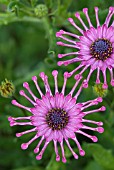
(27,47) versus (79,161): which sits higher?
(27,47)

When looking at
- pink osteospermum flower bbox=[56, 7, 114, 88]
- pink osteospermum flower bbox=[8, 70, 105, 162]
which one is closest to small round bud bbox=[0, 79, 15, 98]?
pink osteospermum flower bbox=[8, 70, 105, 162]

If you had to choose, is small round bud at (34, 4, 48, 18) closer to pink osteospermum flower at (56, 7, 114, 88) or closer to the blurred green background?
the blurred green background

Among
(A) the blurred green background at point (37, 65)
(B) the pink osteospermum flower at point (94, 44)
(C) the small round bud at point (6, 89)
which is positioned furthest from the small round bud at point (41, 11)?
(C) the small round bud at point (6, 89)

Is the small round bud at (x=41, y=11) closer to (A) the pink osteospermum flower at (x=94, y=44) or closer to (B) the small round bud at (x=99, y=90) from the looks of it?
(A) the pink osteospermum flower at (x=94, y=44)

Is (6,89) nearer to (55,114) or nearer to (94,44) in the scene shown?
(55,114)

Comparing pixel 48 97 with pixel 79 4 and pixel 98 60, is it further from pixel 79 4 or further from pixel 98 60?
pixel 79 4

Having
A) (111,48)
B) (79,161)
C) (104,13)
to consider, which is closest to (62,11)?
(104,13)

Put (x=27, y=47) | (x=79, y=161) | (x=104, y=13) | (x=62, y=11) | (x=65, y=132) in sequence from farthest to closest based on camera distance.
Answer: (x=27, y=47) → (x=79, y=161) → (x=62, y=11) → (x=104, y=13) → (x=65, y=132)
